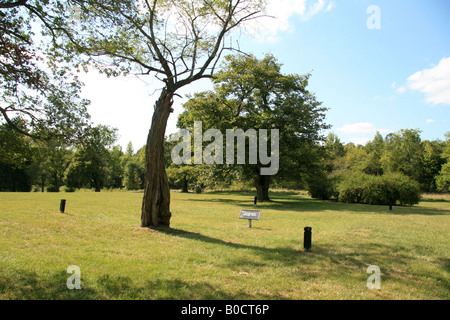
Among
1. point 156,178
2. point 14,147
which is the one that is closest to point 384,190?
point 156,178

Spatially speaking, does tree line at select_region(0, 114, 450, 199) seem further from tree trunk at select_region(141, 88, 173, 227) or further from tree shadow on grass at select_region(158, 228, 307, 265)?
tree shadow on grass at select_region(158, 228, 307, 265)

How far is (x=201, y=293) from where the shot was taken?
5469 mm

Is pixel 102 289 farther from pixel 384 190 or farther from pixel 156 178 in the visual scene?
pixel 384 190

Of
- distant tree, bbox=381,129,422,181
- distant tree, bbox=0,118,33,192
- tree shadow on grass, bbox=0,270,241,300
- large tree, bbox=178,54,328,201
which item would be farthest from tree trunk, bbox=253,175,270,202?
distant tree, bbox=381,129,422,181

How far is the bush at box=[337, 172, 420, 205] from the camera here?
30078 millimetres

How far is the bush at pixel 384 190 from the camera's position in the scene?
30078 millimetres

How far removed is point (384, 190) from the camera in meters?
30.7

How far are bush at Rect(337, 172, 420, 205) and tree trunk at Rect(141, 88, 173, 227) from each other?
26.2 m

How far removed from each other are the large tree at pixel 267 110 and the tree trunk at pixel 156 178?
1442 cm

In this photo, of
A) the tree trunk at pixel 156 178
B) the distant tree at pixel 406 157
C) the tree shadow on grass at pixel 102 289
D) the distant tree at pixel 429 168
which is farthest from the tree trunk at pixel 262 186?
the distant tree at pixel 429 168

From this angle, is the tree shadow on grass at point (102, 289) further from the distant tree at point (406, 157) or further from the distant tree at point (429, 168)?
the distant tree at point (429, 168)

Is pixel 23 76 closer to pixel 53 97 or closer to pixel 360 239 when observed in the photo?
pixel 53 97

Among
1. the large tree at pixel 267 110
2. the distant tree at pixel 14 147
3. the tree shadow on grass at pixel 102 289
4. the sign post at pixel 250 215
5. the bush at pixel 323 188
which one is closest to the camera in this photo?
the tree shadow on grass at pixel 102 289

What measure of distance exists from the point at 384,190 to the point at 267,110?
16.1 m
